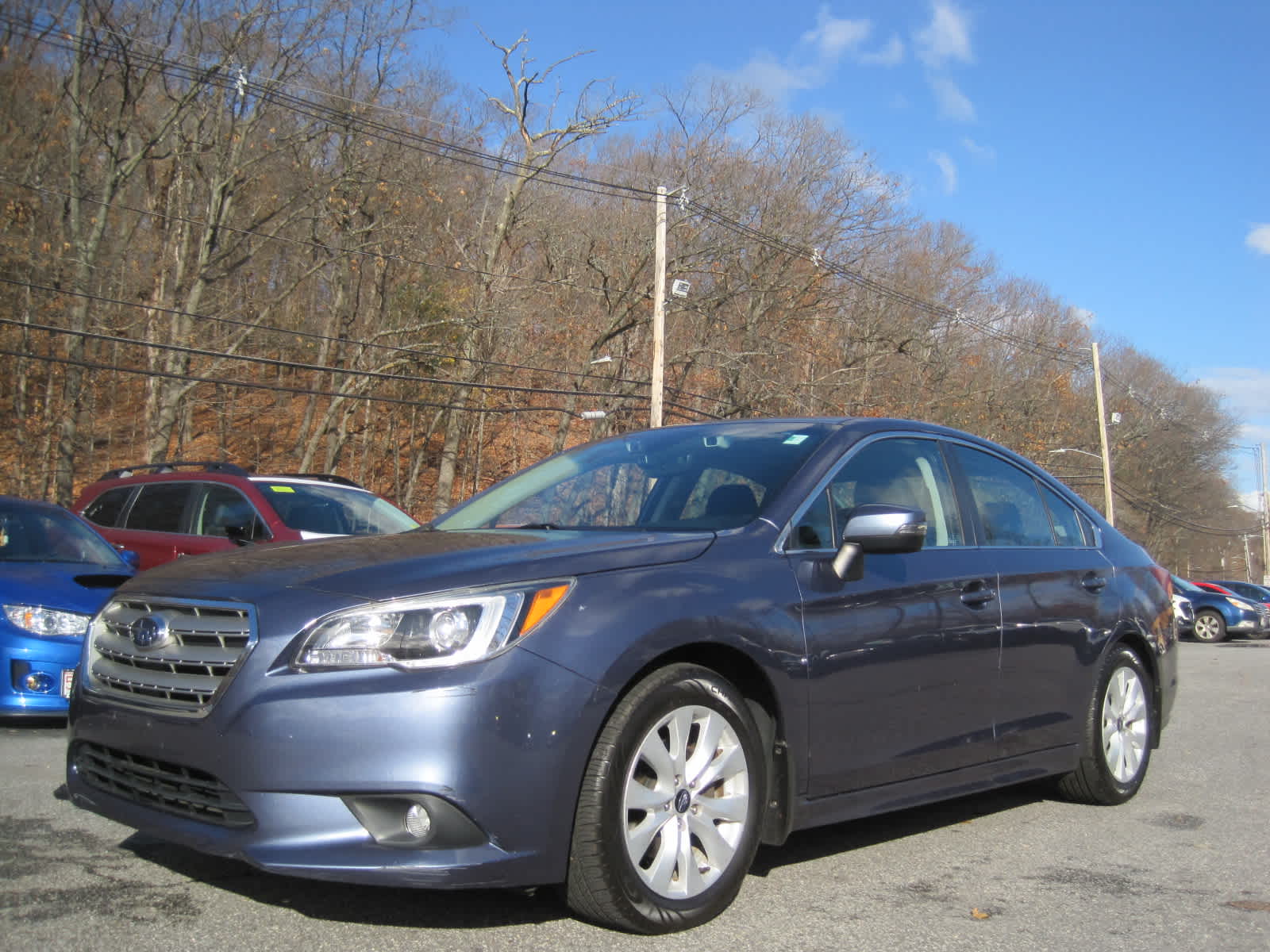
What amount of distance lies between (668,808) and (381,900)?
3.13 ft

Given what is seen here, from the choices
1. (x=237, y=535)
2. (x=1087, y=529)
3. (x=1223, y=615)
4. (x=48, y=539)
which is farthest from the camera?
(x=1223, y=615)

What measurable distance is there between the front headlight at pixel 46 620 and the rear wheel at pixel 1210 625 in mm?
24917

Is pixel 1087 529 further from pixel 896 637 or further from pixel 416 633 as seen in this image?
pixel 416 633

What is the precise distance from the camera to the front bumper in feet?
10.0

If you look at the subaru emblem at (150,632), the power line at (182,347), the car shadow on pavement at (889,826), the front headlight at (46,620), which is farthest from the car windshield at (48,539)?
the power line at (182,347)

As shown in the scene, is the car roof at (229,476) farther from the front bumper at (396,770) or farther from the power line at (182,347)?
the front bumper at (396,770)

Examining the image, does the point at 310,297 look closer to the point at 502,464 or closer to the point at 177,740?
the point at 502,464

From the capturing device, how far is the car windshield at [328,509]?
10945 mm

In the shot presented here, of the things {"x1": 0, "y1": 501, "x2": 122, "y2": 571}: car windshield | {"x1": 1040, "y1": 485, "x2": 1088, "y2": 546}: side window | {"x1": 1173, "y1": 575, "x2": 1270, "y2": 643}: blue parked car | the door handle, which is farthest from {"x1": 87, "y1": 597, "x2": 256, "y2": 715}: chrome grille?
{"x1": 1173, "y1": 575, "x2": 1270, "y2": 643}: blue parked car

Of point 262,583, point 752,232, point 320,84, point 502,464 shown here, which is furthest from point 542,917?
point 502,464

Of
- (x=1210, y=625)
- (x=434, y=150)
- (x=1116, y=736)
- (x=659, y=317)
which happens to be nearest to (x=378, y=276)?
(x=434, y=150)

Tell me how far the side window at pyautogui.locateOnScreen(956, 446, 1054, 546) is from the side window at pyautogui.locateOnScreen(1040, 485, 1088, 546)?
0.19 feet

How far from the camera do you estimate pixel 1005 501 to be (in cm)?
528

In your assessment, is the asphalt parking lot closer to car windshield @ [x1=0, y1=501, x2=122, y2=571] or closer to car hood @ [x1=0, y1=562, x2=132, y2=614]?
car hood @ [x1=0, y1=562, x2=132, y2=614]
